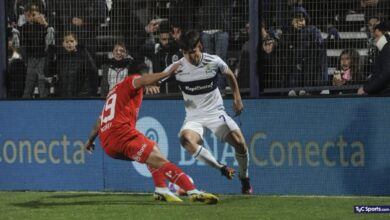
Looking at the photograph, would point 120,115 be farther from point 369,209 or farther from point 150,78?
point 369,209

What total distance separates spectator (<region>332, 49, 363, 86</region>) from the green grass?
1.75 m

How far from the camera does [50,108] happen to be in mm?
15102

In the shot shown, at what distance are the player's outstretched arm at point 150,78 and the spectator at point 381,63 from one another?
2947 mm

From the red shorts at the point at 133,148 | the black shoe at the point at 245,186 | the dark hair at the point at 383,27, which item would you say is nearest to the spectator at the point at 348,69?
the dark hair at the point at 383,27

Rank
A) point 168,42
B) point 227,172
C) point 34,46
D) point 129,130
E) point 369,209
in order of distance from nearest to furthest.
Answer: point 369,209
point 129,130
point 227,172
point 168,42
point 34,46

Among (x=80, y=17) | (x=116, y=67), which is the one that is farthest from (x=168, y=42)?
(x=80, y=17)

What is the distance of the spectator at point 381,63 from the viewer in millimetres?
13336

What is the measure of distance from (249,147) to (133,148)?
7.97ft

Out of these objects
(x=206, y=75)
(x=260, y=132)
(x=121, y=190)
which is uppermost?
(x=206, y=75)

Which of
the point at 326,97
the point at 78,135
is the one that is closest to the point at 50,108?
the point at 78,135

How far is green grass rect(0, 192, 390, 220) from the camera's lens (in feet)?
36.7

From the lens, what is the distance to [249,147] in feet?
46.6

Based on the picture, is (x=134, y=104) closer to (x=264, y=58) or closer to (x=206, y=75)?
(x=206, y=75)

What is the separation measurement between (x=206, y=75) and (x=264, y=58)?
1294mm
